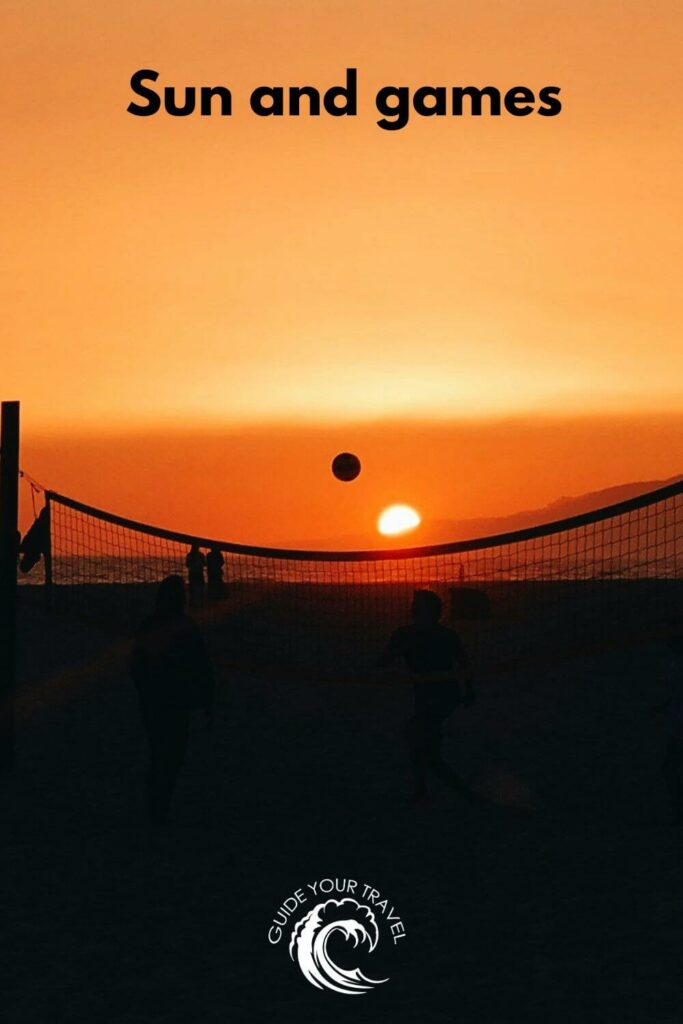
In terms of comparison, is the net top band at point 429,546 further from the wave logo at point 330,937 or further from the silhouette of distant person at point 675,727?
the wave logo at point 330,937

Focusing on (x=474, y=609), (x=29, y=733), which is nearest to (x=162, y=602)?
(x=29, y=733)

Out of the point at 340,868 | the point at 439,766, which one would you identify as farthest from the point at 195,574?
the point at 340,868

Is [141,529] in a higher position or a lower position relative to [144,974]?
higher

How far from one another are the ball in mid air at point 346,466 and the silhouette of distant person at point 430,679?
889 inches

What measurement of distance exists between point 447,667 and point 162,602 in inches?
91.1

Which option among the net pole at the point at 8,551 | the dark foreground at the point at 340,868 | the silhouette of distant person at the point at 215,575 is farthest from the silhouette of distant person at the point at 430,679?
the silhouette of distant person at the point at 215,575

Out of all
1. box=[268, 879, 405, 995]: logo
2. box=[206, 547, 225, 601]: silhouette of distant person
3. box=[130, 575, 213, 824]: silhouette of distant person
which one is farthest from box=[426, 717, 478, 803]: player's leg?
box=[206, 547, 225, 601]: silhouette of distant person

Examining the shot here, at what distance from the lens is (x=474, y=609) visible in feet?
113

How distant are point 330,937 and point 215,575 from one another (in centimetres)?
2762

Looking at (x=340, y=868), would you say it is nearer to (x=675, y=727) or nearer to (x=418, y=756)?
(x=418, y=756)

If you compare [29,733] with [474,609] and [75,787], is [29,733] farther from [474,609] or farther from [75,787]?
[474,609]

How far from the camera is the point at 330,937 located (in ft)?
27.7

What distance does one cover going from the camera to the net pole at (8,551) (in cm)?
1423

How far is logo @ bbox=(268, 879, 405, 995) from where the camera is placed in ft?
25.8
